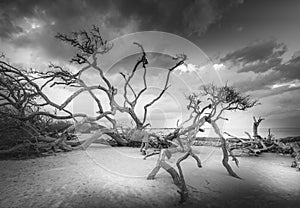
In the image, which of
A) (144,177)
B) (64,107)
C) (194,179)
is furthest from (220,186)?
(64,107)

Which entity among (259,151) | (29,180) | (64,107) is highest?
(64,107)

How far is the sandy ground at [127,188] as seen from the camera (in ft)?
11.3

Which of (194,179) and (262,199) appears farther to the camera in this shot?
(194,179)

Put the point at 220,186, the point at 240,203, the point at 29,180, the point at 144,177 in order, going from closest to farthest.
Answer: the point at 240,203, the point at 29,180, the point at 220,186, the point at 144,177

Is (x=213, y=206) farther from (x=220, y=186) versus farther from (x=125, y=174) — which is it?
(x=125, y=174)

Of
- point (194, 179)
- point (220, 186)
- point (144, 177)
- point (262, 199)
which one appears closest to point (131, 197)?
point (144, 177)

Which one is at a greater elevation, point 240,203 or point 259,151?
point 259,151

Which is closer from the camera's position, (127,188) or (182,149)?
(127,188)

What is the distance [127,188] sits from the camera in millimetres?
4125

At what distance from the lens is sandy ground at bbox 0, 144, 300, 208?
344 centimetres

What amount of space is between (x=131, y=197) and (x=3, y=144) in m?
8.03

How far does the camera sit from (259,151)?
9891 mm

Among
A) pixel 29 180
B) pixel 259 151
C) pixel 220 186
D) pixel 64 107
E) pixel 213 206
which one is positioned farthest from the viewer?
pixel 259 151

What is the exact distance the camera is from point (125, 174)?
532 centimetres
